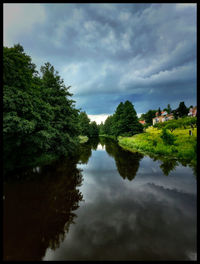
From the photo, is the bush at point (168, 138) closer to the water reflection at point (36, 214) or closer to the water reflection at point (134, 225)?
the water reflection at point (134, 225)

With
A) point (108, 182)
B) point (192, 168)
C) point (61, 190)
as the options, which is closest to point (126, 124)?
point (192, 168)

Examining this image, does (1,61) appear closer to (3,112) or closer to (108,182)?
(3,112)

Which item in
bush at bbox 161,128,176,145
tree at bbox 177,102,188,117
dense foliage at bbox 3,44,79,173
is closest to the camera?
dense foliage at bbox 3,44,79,173

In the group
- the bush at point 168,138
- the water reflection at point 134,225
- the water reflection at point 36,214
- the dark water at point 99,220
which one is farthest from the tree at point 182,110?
the water reflection at point 36,214

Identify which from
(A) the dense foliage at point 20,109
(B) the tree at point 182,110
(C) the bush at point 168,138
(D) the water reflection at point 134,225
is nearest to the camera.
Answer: (D) the water reflection at point 134,225

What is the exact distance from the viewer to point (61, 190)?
6.11 metres

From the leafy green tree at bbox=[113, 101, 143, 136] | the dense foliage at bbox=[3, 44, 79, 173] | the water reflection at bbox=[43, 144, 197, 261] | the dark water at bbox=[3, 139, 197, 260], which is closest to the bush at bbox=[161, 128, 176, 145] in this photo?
the dark water at bbox=[3, 139, 197, 260]

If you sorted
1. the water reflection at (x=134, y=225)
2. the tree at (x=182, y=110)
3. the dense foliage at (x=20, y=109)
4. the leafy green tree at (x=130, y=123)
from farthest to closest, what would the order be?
the tree at (x=182, y=110)
the leafy green tree at (x=130, y=123)
the dense foliage at (x=20, y=109)
the water reflection at (x=134, y=225)

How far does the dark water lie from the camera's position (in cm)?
305

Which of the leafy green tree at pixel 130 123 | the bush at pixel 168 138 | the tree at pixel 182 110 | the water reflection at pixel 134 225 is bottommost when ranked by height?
the water reflection at pixel 134 225

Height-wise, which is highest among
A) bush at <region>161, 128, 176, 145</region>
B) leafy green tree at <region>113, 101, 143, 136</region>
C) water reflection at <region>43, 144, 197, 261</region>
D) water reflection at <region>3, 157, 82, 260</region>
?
leafy green tree at <region>113, 101, 143, 136</region>

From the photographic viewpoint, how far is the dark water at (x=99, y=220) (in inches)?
120

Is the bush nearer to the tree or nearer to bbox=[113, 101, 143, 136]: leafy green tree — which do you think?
bbox=[113, 101, 143, 136]: leafy green tree

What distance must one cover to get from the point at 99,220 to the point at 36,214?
101 inches
